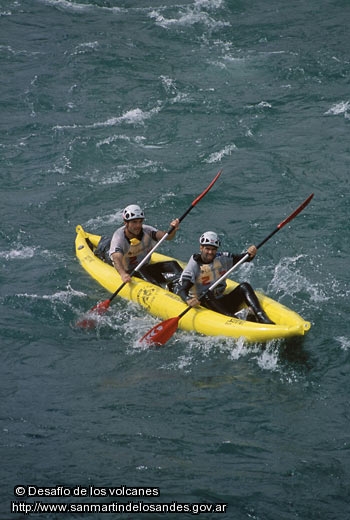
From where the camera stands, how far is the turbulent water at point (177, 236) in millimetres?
8445

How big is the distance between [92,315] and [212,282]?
68.1 inches

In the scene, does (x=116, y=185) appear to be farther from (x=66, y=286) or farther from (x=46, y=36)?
(x=46, y=36)

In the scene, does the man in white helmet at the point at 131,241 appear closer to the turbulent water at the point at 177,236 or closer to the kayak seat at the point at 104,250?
the turbulent water at the point at 177,236

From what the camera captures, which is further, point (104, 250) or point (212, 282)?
point (104, 250)

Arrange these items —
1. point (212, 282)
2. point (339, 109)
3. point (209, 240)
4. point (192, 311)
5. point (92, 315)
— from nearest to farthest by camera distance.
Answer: point (209, 240) < point (192, 311) < point (212, 282) < point (92, 315) < point (339, 109)

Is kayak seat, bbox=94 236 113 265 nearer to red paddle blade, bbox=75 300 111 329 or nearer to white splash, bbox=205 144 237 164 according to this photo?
red paddle blade, bbox=75 300 111 329

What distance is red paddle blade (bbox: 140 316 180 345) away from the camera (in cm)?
1082

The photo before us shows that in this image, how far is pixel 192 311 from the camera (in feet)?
36.4

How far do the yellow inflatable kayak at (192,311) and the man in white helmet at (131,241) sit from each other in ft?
0.90

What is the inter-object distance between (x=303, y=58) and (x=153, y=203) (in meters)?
6.74

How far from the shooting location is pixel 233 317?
10922mm

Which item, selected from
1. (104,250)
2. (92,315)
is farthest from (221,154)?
(92,315)

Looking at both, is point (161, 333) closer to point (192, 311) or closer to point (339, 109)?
point (192, 311)

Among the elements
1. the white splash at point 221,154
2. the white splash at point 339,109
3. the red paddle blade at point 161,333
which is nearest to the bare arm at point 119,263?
the red paddle blade at point 161,333
